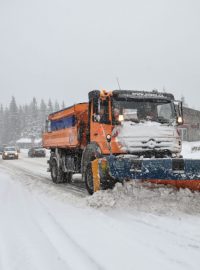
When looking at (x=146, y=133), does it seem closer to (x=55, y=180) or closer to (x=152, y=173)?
(x=152, y=173)

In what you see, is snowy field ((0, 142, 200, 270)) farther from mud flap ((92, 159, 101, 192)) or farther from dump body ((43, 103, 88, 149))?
dump body ((43, 103, 88, 149))

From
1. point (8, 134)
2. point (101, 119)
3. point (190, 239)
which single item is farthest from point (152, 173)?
point (8, 134)

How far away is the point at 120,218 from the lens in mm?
7266

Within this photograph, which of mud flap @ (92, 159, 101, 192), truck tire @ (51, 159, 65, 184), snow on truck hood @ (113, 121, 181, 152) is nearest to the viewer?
mud flap @ (92, 159, 101, 192)

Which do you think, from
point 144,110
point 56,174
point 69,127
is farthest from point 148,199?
point 56,174

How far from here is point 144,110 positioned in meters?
9.90

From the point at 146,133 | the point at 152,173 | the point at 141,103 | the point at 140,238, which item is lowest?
the point at 140,238

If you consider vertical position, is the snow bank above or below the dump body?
below

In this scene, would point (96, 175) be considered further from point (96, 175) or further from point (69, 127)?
point (69, 127)

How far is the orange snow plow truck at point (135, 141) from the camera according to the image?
8.30m

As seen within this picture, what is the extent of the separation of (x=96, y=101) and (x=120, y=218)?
353cm

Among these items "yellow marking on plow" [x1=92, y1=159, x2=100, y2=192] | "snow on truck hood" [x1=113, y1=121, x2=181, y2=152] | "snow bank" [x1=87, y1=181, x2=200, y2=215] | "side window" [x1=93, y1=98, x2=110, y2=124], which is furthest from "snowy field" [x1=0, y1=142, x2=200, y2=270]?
"side window" [x1=93, y1=98, x2=110, y2=124]

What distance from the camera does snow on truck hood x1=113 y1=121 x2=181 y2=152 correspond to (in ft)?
30.2

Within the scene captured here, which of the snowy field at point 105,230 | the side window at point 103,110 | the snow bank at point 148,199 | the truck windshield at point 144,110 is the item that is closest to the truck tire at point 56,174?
the snowy field at point 105,230
